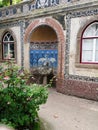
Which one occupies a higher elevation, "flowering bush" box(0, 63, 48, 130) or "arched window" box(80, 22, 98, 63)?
"arched window" box(80, 22, 98, 63)

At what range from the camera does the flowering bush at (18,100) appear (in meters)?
3.71

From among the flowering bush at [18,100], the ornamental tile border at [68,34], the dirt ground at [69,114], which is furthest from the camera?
the ornamental tile border at [68,34]

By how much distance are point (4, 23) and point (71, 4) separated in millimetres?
4540

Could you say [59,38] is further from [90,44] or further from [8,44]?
[8,44]

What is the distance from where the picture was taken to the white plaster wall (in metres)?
6.55

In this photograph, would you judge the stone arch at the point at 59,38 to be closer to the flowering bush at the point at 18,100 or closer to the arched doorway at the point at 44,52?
the arched doorway at the point at 44,52

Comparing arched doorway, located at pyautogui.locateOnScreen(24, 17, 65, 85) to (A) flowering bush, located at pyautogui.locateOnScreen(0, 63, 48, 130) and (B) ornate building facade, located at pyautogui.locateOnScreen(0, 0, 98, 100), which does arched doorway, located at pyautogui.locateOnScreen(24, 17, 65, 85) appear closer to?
(B) ornate building facade, located at pyautogui.locateOnScreen(0, 0, 98, 100)

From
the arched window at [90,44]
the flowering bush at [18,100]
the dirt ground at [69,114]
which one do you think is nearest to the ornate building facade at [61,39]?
the arched window at [90,44]

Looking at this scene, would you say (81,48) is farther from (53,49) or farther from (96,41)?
(53,49)

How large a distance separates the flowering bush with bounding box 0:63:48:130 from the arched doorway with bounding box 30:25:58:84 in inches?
188

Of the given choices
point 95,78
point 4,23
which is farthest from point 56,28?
point 4,23

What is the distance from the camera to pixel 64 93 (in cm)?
739

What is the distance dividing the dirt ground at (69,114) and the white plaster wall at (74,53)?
3.49 ft

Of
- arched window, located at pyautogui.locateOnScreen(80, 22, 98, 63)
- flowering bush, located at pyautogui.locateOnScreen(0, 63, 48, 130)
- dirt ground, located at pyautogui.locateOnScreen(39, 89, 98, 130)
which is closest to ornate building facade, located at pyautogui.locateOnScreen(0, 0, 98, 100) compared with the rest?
arched window, located at pyautogui.locateOnScreen(80, 22, 98, 63)
